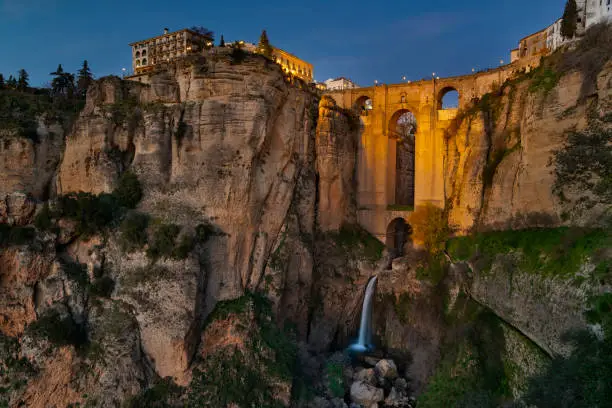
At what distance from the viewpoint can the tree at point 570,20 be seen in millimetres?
24219

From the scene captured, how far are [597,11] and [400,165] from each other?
16749mm

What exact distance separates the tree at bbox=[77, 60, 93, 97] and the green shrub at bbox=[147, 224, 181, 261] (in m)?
13.6

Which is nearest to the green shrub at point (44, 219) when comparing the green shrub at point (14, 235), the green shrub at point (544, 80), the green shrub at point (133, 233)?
the green shrub at point (14, 235)

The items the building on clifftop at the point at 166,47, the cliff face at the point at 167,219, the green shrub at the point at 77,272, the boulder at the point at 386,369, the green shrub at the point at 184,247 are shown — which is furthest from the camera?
the building on clifftop at the point at 166,47

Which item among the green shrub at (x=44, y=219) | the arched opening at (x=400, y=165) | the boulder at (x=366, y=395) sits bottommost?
the boulder at (x=366, y=395)

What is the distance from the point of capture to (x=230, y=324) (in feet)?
67.9

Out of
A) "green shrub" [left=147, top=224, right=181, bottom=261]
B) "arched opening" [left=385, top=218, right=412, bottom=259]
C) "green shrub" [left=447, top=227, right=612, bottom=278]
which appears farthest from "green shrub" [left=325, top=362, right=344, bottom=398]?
"green shrub" [left=147, top=224, right=181, bottom=261]

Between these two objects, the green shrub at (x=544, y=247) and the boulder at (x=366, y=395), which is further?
the boulder at (x=366, y=395)

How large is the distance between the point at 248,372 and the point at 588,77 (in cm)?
2133

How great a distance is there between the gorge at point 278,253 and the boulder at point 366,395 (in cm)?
11

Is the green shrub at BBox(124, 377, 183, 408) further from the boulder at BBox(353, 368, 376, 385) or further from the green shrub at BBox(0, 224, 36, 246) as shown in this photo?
the boulder at BBox(353, 368, 376, 385)

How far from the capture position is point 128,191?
21.4 metres

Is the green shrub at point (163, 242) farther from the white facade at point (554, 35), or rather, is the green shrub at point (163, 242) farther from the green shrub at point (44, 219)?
the white facade at point (554, 35)

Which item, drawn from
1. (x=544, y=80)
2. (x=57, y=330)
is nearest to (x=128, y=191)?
(x=57, y=330)
